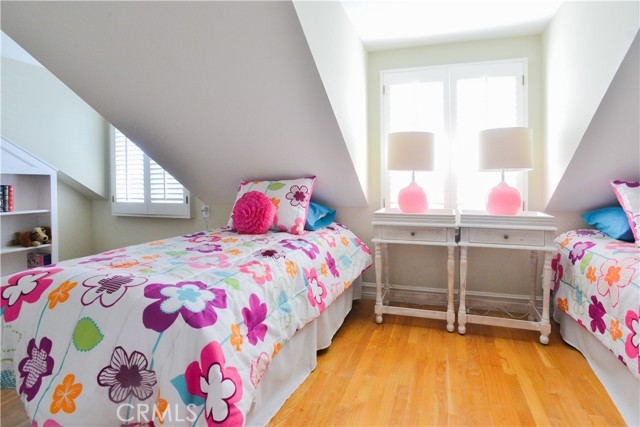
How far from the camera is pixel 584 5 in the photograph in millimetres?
2008

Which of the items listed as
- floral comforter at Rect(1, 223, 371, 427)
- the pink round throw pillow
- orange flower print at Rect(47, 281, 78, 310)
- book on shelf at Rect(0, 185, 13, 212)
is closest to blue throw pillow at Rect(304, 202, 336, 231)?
the pink round throw pillow

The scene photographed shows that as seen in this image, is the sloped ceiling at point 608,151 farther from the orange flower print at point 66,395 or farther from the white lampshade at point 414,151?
the orange flower print at point 66,395

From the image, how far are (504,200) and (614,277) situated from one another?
866 mm

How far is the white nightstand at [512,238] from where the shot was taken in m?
2.21

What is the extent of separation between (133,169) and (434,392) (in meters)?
3.45

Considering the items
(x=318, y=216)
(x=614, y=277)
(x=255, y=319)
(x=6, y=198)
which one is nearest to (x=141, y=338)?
(x=255, y=319)

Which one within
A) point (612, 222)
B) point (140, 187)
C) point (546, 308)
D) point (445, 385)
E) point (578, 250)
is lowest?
point (445, 385)

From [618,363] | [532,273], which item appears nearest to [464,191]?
[532,273]

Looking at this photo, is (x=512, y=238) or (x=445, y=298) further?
(x=445, y=298)

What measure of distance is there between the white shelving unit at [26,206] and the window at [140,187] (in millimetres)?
599

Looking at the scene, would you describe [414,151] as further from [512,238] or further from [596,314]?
[596,314]

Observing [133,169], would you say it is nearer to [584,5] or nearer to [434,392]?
[434,392]

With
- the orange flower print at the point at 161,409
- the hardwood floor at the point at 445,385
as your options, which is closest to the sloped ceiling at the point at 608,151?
the hardwood floor at the point at 445,385

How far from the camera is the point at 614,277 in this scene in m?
1.68
